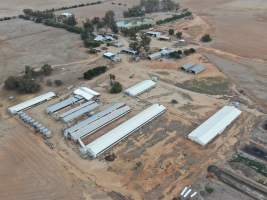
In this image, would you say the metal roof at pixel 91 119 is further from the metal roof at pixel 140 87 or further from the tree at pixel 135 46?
the tree at pixel 135 46

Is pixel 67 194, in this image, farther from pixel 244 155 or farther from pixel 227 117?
pixel 227 117

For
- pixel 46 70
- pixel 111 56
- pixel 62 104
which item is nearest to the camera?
pixel 62 104

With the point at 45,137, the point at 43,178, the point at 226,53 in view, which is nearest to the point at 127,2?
the point at 226,53

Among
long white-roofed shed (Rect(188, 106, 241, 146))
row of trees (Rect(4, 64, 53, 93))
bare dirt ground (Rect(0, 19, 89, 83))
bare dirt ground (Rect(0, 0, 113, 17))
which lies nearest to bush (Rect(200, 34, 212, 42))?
bare dirt ground (Rect(0, 19, 89, 83))

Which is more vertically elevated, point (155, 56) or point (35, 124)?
point (155, 56)

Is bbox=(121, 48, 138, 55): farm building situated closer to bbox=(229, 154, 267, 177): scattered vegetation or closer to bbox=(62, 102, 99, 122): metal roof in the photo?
bbox=(62, 102, 99, 122): metal roof

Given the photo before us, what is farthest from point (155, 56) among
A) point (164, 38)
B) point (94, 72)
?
point (94, 72)

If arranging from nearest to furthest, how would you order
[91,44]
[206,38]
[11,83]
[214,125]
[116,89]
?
[214,125] → [116,89] → [11,83] → [91,44] → [206,38]

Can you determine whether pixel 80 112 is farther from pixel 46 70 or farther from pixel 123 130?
pixel 46 70
